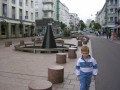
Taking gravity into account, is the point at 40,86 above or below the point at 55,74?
above

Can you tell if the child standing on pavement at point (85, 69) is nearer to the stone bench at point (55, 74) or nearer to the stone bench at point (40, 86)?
the stone bench at point (40, 86)

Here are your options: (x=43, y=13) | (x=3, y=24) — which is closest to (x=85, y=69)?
(x=3, y=24)

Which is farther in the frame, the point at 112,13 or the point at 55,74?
the point at 112,13

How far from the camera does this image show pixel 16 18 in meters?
47.0

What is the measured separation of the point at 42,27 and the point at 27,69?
206 ft

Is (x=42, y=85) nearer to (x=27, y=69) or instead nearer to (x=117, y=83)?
(x=117, y=83)

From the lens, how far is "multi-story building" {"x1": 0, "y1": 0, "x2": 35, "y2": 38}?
41.4 metres

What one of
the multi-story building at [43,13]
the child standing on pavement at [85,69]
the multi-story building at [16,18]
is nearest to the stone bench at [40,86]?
the child standing on pavement at [85,69]

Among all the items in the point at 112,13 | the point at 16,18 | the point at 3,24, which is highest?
the point at 112,13

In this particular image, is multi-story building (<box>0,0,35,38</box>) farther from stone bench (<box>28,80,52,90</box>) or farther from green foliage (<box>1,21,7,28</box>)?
stone bench (<box>28,80,52,90</box>)

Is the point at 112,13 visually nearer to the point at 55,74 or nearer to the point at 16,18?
the point at 16,18

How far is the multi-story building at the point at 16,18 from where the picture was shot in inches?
1631

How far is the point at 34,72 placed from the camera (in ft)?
29.8

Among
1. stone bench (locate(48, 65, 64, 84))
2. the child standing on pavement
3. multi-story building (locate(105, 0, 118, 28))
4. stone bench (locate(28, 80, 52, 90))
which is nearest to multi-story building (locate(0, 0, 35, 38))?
multi-story building (locate(105, 0, 118, 28))
